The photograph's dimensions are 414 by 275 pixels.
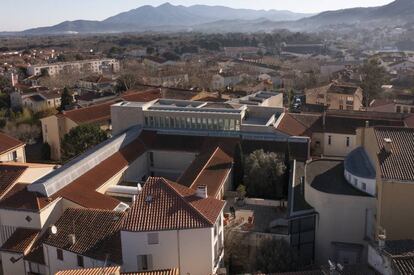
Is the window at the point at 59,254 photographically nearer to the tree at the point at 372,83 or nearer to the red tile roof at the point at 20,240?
the red tile roof at the point at 20,240

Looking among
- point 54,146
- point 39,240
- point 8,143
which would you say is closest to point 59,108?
point 54,146

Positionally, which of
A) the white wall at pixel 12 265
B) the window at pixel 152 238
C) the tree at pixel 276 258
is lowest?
the white wall at pixel 12 265

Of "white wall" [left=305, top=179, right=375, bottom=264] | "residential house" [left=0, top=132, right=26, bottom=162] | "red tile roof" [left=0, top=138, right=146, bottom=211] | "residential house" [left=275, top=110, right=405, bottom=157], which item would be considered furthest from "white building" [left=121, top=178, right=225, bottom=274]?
"residential house" [left=275, top=110, right=405, bottom=157]

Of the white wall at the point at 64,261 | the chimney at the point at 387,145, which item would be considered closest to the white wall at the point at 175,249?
the white wall at the point at 64,261

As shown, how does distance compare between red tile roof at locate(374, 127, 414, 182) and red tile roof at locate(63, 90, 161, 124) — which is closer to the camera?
red tile roof at locate(374, 127, 414, 182)

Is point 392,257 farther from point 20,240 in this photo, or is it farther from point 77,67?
point 77,67

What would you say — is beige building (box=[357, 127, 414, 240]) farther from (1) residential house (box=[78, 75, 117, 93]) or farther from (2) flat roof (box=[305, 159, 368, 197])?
(1) residential house (box=[78, 75, 117, 93])

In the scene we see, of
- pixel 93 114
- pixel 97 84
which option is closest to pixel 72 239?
pixel 93 114
